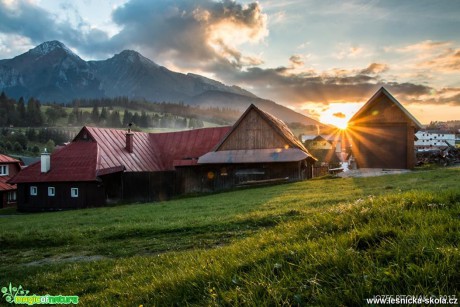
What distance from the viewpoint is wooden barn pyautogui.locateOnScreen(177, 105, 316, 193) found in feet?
123

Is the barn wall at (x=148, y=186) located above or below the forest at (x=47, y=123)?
below

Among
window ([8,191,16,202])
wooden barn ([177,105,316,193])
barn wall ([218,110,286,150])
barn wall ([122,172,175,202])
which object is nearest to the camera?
wooden barn ([177,105,316,193])

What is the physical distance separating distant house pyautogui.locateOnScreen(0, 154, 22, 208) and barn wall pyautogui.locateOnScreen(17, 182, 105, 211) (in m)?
14.6

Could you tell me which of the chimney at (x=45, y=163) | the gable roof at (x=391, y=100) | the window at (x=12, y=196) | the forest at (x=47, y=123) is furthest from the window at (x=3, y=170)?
the forest at (x=47, y=123)

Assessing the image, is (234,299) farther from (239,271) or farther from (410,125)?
(410,125)

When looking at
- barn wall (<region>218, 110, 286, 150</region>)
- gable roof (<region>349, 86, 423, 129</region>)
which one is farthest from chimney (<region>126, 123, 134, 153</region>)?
gable roof (<region>349, 86, 423, 129</region>)

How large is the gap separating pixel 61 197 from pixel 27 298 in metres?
35.5

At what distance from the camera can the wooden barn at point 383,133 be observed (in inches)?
1344

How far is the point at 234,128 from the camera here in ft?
133

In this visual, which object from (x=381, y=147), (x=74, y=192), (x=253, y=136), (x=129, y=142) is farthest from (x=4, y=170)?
(x=381, y=147)

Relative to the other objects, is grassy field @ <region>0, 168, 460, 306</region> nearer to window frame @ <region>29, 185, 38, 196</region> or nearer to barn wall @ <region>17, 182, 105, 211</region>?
barn wall @ <region>17, 182, 105, 211</region>

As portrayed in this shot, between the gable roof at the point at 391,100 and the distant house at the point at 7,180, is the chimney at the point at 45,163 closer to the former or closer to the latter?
the distant house at the point at 7,180

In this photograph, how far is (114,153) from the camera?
42.1 meters

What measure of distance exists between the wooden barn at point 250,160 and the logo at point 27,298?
30460 millimetres
